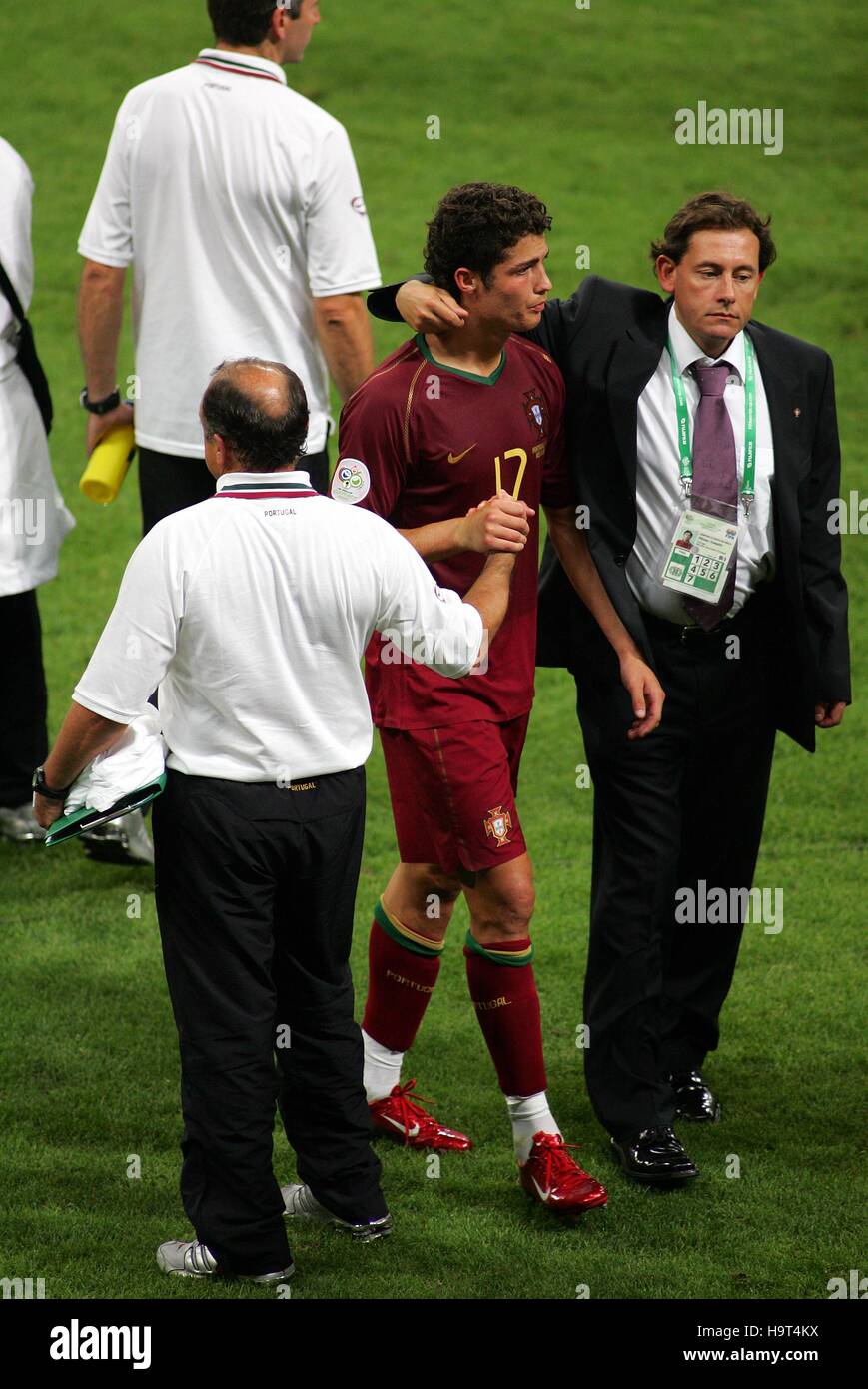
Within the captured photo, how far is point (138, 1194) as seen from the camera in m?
4.11

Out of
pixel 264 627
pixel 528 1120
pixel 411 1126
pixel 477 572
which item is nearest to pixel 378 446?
pixel 477 572

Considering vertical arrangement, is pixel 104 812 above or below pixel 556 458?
below

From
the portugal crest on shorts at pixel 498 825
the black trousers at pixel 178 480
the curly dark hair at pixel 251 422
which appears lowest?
the portugal crest on shorts at pixel 498 825

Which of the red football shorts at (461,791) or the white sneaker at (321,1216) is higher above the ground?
the red football shorts at (461,791)

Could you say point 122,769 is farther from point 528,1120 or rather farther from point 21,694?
point 21,694

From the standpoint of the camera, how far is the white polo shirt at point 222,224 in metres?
5.21

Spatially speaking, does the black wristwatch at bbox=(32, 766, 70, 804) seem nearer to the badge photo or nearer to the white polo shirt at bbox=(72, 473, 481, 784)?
the white polo shirt at bbox=(72, 473, 481, 784)

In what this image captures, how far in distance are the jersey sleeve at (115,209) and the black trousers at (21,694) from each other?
126 centimetres

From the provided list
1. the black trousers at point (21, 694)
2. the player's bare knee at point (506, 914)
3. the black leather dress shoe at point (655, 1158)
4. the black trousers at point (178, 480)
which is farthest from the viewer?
the black trousers at point (21, 694)

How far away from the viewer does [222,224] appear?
17.3ft

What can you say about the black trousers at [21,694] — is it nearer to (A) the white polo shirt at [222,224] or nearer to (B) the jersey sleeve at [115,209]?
(A) the white polo shirt at [222,224]

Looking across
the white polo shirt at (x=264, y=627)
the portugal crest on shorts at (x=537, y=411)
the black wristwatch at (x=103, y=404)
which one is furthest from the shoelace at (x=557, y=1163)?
the black wristwatch at (x=103, y=404)

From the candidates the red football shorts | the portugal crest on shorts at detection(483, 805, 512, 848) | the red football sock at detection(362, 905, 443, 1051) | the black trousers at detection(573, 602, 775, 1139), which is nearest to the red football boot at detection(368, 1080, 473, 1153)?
the red football sock at detection(362, 905, 443, 1051)

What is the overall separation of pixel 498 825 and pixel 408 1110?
0.88m
